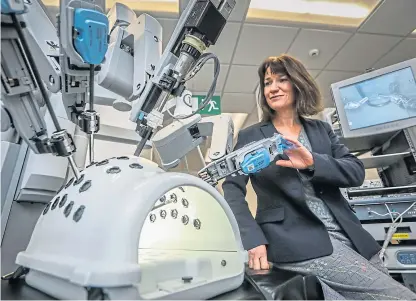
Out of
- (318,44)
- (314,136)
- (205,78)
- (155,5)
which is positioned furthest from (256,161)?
(205,78)

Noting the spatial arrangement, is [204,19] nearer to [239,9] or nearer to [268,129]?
[268,129]

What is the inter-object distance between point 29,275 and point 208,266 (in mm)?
357

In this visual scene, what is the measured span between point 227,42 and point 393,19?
1.55 meters

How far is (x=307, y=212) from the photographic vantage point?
2.71 feet

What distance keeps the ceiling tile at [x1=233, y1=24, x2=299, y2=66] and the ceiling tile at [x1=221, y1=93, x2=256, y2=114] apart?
28.7 inches

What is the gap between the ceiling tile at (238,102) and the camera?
3.73 meters

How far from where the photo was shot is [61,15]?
0.57m

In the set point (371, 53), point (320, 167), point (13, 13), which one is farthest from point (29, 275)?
point (371, 53)

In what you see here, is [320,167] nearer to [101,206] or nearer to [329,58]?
[101,206]

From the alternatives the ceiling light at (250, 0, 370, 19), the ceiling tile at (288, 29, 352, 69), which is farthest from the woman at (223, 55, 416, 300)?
the ceiling tile at (288, 29, 352, 69)

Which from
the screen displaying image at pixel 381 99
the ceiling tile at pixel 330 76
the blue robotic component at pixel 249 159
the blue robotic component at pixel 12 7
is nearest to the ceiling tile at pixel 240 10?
the screen displaying image at pixel 381 99

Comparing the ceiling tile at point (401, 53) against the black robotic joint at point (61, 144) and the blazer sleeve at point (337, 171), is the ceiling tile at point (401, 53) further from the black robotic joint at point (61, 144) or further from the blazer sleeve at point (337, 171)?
the black robotic joint at point (61, 144)

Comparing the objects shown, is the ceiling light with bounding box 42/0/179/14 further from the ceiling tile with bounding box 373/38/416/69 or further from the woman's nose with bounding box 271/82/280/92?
the ceiling tile with bounding box 373/38/416/69

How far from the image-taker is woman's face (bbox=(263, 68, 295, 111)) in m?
1.01
